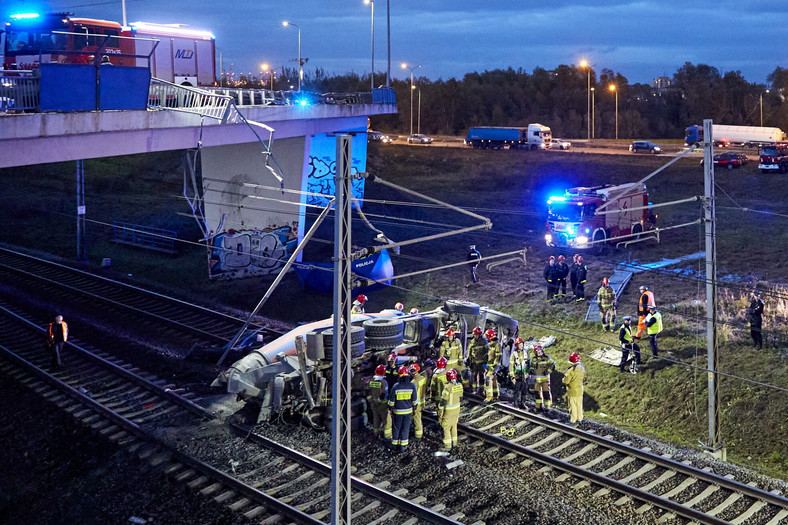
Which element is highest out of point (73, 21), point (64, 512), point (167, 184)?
point (73, 21)

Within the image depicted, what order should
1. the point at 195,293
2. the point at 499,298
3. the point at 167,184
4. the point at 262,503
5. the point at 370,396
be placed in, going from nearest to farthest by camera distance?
the point at 262,503
the point at 370,396
the point at 499,298
the point at 195,293
the point at 167,184

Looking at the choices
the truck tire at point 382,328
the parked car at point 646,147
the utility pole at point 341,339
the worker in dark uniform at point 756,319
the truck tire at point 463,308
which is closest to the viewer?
the utility pole at point 341,339

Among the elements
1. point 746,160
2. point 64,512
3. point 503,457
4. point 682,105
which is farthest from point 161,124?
point 682,105

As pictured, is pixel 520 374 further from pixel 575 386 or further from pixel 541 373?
pixel 575 386

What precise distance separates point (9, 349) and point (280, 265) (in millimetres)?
12156

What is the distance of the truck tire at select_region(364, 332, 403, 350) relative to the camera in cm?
1730

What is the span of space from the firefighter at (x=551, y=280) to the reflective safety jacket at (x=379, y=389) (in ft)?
34.9

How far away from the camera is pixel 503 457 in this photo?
1486 centimetres

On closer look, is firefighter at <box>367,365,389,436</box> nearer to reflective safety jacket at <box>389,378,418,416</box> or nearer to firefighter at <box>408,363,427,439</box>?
reflective safety jacket at <box>389,378,418,416</box>

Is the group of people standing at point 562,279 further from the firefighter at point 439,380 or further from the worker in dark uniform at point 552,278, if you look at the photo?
the firefighter at point 439,380

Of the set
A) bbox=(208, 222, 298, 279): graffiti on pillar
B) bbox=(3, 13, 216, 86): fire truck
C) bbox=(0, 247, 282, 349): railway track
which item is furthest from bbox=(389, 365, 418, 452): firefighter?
bbox=(208, 222, 298, 279): graffiti on pillar

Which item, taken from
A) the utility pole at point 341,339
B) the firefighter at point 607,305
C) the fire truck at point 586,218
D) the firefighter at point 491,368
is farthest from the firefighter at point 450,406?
the fire truck at point 586,218

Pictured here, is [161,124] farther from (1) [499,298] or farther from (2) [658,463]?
(2) [658,463]

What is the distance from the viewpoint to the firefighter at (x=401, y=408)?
14.9 m
